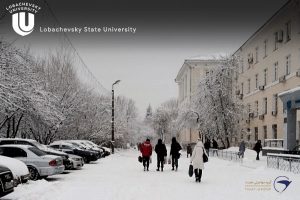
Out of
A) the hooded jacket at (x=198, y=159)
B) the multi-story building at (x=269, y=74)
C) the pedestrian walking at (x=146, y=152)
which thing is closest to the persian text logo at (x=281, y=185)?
the hooded jacket at (x=198, y=159)

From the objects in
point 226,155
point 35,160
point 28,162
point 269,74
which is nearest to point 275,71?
point 269,74

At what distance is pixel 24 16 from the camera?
1045 centimetres

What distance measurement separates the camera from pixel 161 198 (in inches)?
453

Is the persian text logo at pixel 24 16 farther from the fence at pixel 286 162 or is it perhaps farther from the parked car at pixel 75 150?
the parked car at pixel 75 150

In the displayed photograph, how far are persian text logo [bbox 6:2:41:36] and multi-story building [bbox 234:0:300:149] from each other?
20.2m

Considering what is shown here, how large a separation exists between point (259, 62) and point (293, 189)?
34493mm

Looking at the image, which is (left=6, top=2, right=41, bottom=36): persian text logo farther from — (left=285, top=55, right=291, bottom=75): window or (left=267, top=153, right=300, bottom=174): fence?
(left=285, top=55, right=291, bottom=75): window

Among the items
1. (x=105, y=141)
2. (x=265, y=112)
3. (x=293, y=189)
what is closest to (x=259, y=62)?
(x=265, y=112)

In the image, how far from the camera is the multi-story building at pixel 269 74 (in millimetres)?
36438

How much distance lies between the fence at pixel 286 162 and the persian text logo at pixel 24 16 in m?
13.9

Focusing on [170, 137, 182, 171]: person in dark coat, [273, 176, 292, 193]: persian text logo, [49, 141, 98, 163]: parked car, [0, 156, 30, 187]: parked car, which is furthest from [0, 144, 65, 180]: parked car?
[49, 141, 98, 163]: parked car

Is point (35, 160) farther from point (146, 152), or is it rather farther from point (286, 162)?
point (286, 162)

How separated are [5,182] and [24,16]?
389 centimetres

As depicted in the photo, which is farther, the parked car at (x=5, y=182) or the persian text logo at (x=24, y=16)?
the parked car at (x=5, y=182)
